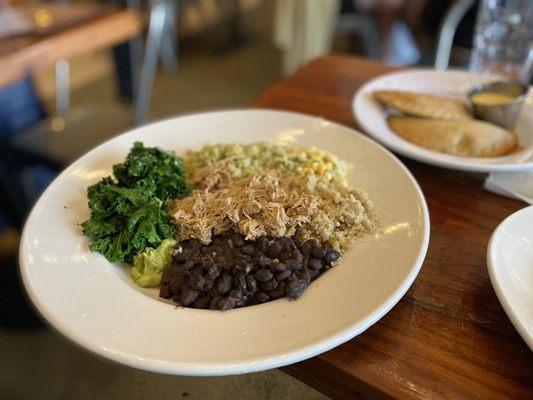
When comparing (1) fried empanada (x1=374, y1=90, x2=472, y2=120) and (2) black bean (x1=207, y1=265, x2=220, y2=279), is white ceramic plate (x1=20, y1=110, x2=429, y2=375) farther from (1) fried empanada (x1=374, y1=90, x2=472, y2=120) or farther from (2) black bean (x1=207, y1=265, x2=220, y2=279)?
(1) fried empanada (x1=374, y1=90, x2=472, y2=120)

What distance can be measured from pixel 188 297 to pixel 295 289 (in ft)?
0.70

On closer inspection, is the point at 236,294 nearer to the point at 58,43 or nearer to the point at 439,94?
the point at 439,94

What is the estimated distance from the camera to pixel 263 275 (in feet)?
2.93

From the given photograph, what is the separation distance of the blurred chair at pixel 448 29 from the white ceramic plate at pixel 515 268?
179 cm

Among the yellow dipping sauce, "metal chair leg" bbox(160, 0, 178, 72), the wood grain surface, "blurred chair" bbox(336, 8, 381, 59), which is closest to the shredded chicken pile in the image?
the yellow dipping sauce

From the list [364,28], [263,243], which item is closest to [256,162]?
[263,243]

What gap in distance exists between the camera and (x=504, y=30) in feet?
6.28

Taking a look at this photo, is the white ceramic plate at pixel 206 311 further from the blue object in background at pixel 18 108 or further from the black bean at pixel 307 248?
the blue object in background at pixel 18 108

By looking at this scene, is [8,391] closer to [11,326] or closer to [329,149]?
[11,326]

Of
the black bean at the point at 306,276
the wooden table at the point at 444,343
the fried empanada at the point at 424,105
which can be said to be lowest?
the wooden table at the point at 444,343

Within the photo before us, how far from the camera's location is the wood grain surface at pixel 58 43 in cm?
175

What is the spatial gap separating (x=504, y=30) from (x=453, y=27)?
86 cm

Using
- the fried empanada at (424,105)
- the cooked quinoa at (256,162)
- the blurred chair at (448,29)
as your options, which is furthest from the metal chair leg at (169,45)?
the cooked quinoa at (256,162)

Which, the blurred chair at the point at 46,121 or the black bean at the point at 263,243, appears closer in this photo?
the black bean at the point at 263,243
